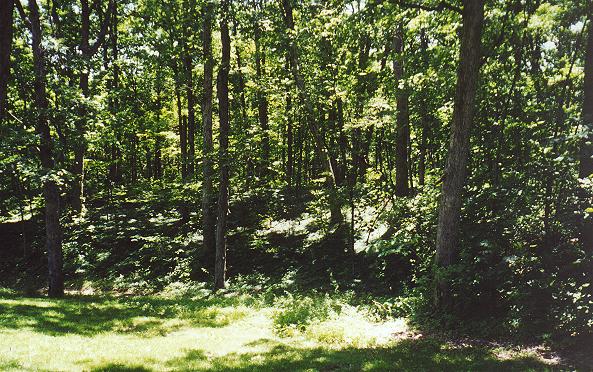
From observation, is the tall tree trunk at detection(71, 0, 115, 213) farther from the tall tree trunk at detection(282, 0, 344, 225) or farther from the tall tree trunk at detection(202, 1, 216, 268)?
the tall tree trunk at detection(282, 0, 344, 225)

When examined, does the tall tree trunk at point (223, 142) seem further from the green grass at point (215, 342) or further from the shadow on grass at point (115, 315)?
the green grass at point (215, 342)

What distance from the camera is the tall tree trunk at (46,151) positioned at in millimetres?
14992

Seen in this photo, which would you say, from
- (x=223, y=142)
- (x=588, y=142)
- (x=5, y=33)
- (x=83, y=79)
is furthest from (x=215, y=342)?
(x=83, y=79)

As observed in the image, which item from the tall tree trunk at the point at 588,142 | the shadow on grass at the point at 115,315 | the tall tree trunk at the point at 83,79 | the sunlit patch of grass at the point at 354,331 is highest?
the tall tree trunk at the point at 83,79

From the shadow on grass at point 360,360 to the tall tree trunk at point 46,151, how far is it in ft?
31.7

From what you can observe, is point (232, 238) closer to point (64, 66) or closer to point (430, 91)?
point (64, 66)

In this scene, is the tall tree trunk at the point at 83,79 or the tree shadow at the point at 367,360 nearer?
the tree shadow at the point at 367,360

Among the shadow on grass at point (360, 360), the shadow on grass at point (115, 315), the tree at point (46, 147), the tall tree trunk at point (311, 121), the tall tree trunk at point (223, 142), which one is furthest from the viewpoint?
the tall tree trunk at point (311, 121)

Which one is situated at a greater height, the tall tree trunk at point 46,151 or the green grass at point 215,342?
the tall tree trunk at point 46,151

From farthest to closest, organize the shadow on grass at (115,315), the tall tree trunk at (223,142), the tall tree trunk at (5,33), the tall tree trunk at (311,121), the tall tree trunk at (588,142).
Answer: the tall tree trunk at (311,121) → the tall tree trunk at (223,142) → the shadow on grass at (115,315) → the tall tree trunk at (588,142) → the tall tree trunk at (5,33)

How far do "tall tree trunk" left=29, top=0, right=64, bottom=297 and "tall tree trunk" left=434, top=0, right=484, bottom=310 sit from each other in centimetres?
1304

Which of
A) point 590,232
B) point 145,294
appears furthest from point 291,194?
point 590,232

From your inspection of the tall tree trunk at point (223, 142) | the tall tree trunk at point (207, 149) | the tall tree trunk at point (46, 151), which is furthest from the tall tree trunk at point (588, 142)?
the tall tree trunk at point (46, 151)

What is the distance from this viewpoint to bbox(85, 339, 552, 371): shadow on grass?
771 cm
